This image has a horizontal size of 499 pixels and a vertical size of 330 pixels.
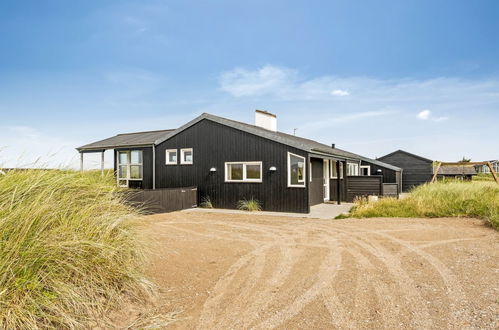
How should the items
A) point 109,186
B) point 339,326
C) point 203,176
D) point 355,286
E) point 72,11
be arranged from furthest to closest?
1. point 203,176
2. point 72,11
3. point 109,186
4. point 355,286
5. point 339,326

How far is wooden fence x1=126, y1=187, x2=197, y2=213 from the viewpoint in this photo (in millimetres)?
11516

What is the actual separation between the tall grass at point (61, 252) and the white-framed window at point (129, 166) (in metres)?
12.4

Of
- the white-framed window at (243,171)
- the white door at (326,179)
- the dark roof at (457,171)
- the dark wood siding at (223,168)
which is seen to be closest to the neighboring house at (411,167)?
the dark roof at (457,171)

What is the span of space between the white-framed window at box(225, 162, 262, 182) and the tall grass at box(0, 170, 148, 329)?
8.87 m

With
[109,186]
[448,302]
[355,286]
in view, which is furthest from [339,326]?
[109,186]

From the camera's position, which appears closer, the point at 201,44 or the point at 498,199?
the point at 498,199

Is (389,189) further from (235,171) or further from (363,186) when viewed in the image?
(235,171)

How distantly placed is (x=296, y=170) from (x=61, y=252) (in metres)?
10.4

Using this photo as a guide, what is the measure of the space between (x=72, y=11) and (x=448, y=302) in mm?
11218

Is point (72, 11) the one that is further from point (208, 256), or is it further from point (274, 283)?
point (274, 283)

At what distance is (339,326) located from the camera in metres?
2.96

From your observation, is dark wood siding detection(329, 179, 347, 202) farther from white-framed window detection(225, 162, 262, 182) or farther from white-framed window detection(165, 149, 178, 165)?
white-framed window detection(165, 149, 178, 165)

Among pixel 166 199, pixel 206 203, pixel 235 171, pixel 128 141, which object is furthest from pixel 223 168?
pixel 128 141

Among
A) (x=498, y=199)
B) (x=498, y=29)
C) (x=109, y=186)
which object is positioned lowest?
(x=498, y=199)
